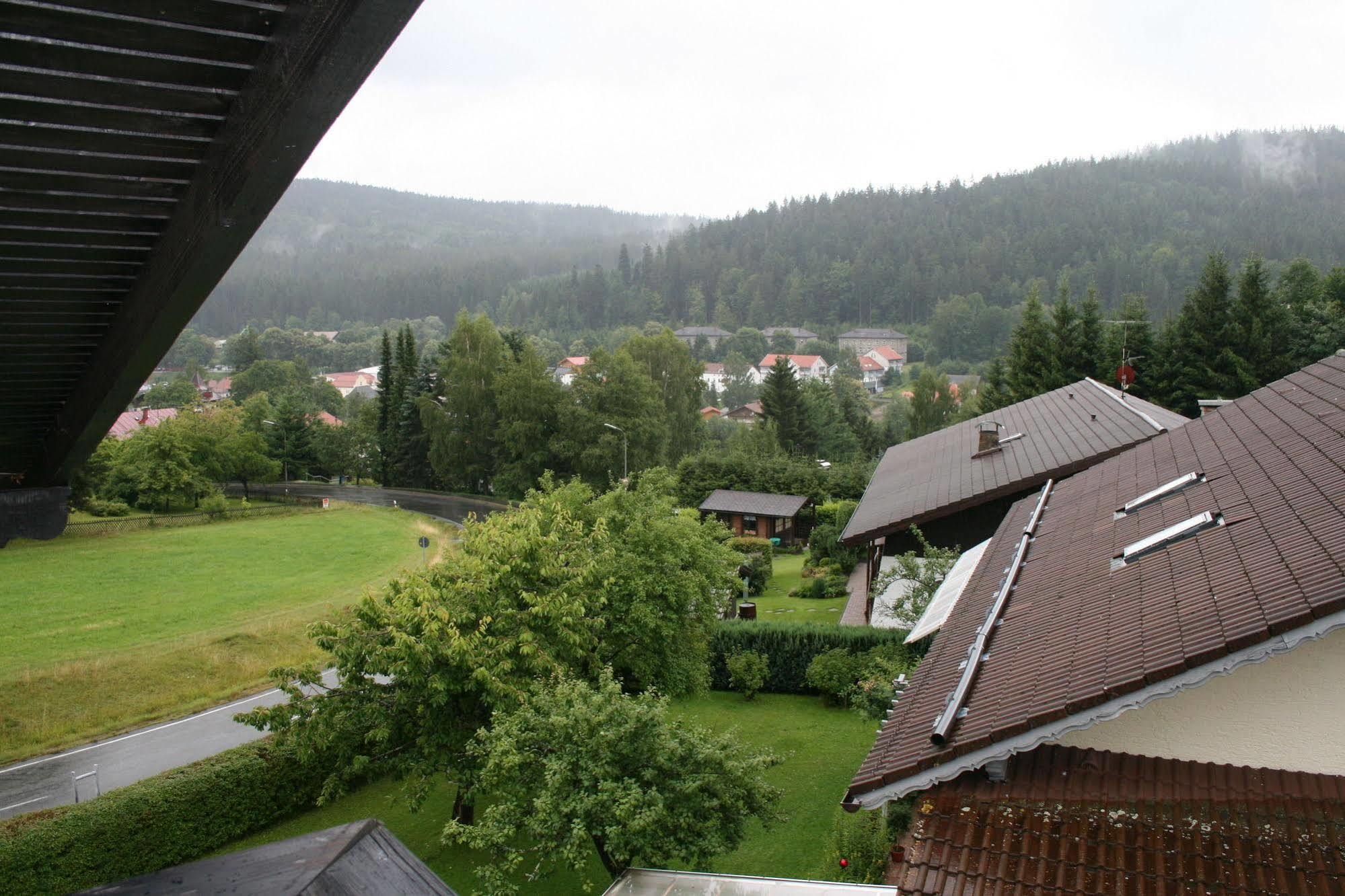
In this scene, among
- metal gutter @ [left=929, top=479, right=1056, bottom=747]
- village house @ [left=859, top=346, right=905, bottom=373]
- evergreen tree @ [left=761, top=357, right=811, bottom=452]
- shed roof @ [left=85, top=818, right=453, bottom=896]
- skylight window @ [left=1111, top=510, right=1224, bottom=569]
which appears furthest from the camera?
village house @ [left=859, top=346, right=905, bottom=373]

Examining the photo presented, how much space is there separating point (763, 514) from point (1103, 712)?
39.9 meters

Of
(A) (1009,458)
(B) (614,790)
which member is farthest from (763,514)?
(B) (614,790)

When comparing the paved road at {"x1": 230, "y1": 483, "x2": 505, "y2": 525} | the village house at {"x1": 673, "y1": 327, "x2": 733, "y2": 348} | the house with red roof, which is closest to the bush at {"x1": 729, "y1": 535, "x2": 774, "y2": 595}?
the paved road at {"x1": 230, "y1": 483, "x2": 505, "y2": 525}

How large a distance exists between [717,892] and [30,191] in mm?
7098

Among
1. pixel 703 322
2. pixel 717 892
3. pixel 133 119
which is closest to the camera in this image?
pixel 133 119

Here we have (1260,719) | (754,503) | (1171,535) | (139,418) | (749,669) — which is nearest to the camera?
(1260,719)

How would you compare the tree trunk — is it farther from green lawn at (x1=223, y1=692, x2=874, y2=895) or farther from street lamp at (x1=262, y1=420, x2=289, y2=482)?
street lamp at (x1=262, y1=420, x2=289, y2=482)

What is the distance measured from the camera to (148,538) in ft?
146

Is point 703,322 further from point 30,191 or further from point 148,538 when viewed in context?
point 30,191

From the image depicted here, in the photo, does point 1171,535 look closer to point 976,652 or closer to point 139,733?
point 976,652

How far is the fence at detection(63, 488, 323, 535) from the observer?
4534 centimetres

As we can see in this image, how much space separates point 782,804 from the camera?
15.1 metres

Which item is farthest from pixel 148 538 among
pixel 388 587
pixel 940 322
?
pixel 940 322

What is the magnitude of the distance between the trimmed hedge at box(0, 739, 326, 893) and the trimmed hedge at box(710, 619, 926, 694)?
9.36 metres
